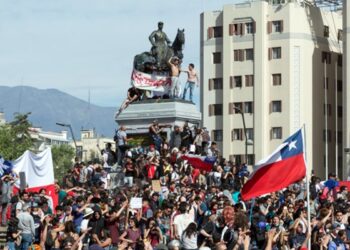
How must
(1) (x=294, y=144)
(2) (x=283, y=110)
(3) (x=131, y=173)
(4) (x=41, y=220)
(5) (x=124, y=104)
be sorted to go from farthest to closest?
(2) (x=283, y=110) → (5) (x=124, y=104) → (3) (x=131, y=173) → (4) (x=41, y=220) → (1) (x=294, y=144)

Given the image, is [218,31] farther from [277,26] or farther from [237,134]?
[237,134]

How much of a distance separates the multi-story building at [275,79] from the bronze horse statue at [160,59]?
49859 millimetres

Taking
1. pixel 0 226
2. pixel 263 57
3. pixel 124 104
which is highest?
pixel 263 57

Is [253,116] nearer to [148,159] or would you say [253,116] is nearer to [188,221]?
[148,159]

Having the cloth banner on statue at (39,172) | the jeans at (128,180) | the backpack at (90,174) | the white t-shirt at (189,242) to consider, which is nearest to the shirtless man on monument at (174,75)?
the backpack at (90,174)

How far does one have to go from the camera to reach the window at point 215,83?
4257 inches

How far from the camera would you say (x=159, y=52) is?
176 ft

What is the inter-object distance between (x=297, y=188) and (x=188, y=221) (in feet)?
47.9

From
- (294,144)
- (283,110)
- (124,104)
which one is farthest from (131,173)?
(283,110)

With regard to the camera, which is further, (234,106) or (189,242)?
(234,106)

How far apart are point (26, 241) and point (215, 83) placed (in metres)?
79.2

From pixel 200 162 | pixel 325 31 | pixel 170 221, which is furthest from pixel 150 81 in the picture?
pixel 325 31

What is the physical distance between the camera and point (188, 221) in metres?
31.9

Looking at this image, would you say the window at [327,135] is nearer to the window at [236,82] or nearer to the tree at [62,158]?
the window at [236,82]
